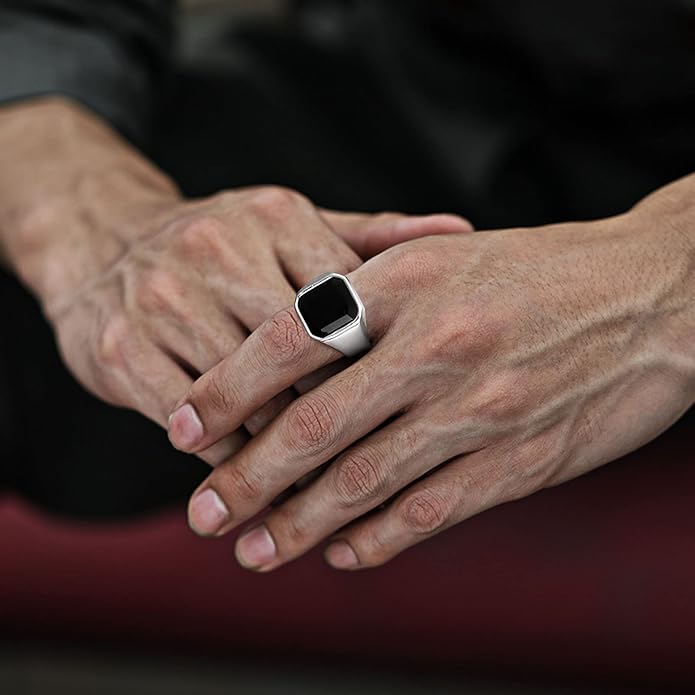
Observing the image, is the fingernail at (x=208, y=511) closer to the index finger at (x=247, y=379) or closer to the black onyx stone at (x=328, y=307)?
the index finger at (x=247, y=379)

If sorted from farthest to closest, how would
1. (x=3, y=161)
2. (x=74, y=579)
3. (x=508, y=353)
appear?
(x=74, y=579), (x=3, y=161), (x=508, y=353)

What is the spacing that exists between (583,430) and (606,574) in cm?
30

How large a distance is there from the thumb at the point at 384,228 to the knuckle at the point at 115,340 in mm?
160

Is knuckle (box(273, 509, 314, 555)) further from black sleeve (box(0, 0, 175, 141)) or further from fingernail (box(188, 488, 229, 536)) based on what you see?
black sleeve (box(0, 0, 175, 141))

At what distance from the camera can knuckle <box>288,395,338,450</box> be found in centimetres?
56

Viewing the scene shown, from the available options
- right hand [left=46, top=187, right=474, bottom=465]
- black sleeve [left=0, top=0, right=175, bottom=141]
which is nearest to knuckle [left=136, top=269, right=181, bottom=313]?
right hand [left=46, top=187, right=474, bottom=465]

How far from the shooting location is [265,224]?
63 centimetres

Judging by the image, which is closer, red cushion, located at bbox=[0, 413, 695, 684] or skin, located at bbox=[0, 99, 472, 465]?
skin, located at bbox=[0, 99, 472, 465]

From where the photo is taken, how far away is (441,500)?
22.8 inches

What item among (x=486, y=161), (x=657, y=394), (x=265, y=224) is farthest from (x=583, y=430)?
(x=486, y=161)

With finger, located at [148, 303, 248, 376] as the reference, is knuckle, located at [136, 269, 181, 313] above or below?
above

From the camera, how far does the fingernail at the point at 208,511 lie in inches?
23.7

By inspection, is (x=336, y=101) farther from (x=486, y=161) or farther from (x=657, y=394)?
(x=657, y=394)

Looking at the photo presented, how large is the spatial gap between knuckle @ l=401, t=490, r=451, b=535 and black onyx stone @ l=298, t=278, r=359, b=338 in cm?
12
